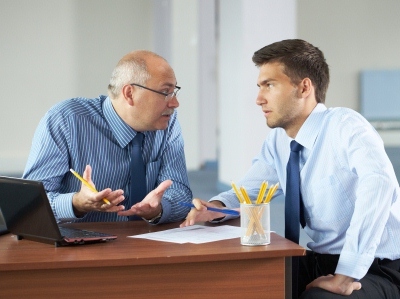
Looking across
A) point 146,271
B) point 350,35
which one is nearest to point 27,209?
point 146,271

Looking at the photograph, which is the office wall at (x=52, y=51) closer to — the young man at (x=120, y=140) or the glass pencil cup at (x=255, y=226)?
the young man at (x=120, y=140)

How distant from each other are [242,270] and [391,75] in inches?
355

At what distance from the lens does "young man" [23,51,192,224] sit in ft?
9.10

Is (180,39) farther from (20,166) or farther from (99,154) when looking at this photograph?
(99,154)

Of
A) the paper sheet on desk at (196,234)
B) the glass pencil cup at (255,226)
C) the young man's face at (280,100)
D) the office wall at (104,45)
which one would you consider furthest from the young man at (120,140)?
the office wall at (104,45)

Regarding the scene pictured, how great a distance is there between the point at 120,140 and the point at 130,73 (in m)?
0.28

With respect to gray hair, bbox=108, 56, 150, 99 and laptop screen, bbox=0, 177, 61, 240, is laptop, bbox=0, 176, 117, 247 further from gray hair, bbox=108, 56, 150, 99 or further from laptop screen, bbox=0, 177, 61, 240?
gray hair, bbox=108, 56, 150, 99

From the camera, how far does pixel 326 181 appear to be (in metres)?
2.46

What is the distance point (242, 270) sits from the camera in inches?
79.6

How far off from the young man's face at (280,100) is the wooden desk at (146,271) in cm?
67

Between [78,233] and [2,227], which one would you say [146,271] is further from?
[2,227]

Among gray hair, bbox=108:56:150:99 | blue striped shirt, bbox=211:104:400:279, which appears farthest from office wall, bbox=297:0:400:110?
blue striped shirt, bbox=211:104:400:279

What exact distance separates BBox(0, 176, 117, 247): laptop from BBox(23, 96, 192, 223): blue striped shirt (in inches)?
16.8

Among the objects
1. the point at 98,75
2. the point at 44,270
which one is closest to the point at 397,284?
the point at 44,270
